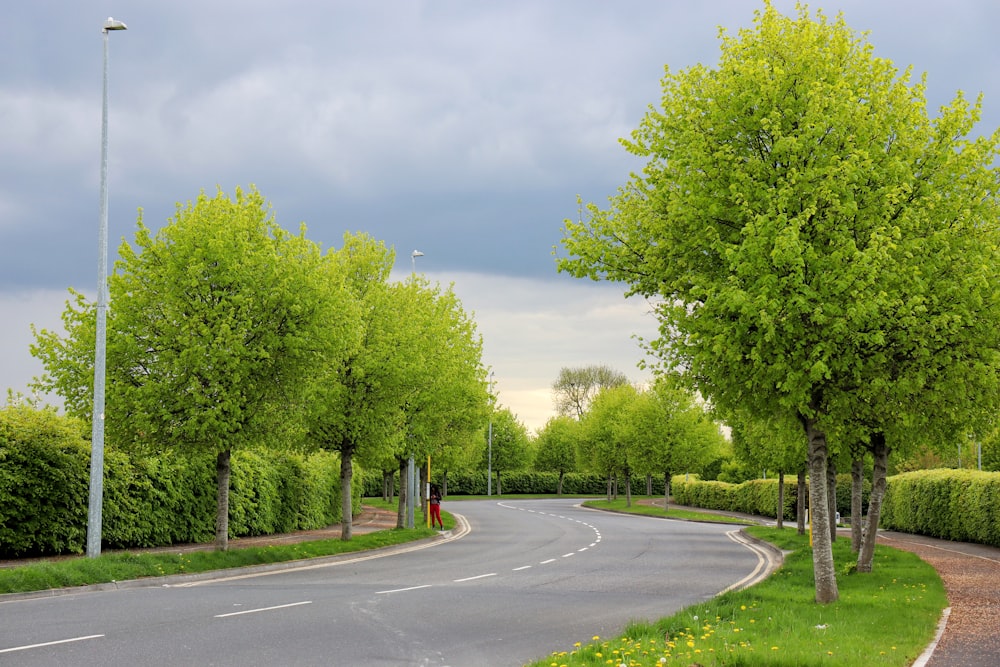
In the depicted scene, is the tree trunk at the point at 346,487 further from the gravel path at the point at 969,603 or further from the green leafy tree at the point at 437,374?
the gravel path at the point at 969,603

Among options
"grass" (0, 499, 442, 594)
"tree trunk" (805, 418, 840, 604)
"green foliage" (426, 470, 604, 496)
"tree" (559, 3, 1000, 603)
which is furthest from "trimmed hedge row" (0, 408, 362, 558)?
"green foliage" (426, 470, 604, 496)

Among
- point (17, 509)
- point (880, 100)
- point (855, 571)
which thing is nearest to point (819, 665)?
point (880, 100)

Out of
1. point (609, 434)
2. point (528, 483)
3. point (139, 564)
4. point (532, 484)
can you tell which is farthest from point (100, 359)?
point (532, 484)

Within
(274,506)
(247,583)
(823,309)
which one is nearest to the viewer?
(823,309)

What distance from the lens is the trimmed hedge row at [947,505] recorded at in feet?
94.9

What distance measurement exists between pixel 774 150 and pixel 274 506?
23810 mm

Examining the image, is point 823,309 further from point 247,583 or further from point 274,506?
point 274,506

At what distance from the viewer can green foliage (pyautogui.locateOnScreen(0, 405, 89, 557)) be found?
65.4 feet

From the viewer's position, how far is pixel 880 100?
45.0 ft

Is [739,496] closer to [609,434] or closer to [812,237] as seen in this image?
[609,434]

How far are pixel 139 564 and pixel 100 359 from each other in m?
3.92

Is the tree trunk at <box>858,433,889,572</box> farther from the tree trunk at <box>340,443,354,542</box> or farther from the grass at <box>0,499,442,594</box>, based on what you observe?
the tree trunk at <box>340,443,354,542</box>

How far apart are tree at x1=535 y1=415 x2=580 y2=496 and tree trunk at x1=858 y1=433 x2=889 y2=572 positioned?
251ft

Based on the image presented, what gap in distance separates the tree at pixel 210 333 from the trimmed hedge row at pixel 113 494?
179 cm
